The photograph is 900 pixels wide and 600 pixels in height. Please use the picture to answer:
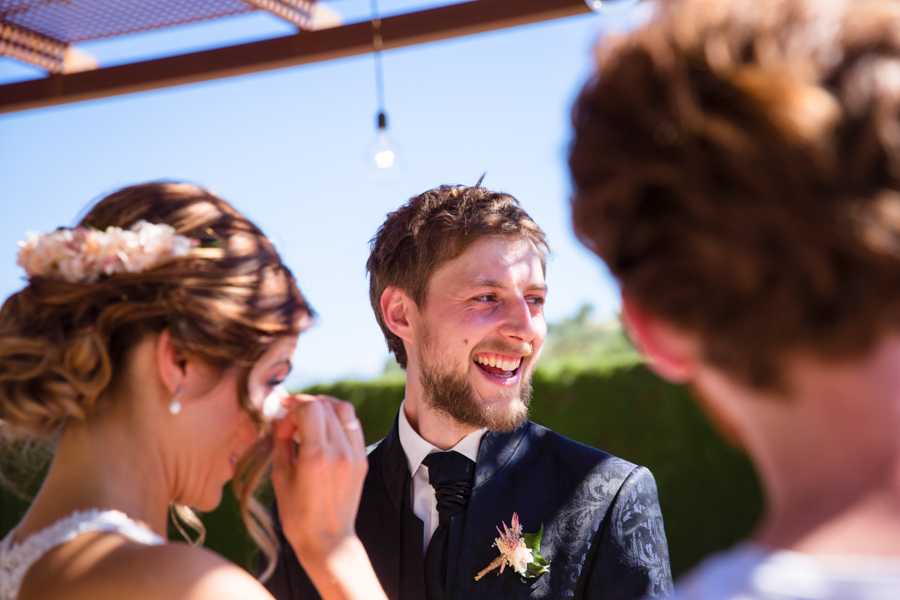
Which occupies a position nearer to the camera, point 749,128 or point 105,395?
point 749,128

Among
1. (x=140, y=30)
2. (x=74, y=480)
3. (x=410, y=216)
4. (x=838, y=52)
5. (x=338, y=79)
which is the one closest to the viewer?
(x=838, y=52)

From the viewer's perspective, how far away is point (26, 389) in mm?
1571

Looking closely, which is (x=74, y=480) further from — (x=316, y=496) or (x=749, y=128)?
(x=749, y=128)

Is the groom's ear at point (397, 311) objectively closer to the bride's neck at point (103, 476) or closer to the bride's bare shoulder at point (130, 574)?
the bride's neck at point (103, 476)

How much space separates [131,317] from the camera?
5.13 feet

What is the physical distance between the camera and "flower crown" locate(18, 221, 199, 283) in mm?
1530

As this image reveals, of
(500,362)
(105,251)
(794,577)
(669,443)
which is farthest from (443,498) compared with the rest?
(669,443)

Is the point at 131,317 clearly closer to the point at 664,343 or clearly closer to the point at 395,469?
the point at 664,343

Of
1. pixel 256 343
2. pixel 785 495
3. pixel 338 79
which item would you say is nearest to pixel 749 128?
pixel 785 495

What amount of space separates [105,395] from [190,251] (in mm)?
360

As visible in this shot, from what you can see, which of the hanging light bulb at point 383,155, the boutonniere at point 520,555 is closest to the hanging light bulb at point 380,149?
the hanging light bulb at point 383,155

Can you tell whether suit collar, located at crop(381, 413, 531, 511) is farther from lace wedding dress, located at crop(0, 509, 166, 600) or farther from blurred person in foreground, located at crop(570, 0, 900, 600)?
blurred person in foreground, located at crop(570, 0, 900, 600)

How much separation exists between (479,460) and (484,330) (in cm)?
45

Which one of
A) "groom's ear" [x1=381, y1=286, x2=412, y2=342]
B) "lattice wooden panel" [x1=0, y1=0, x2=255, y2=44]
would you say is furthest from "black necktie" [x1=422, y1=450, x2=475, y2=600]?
"lattice wooden panel" [x1=0, y1=0, x2=255, y2=44]
